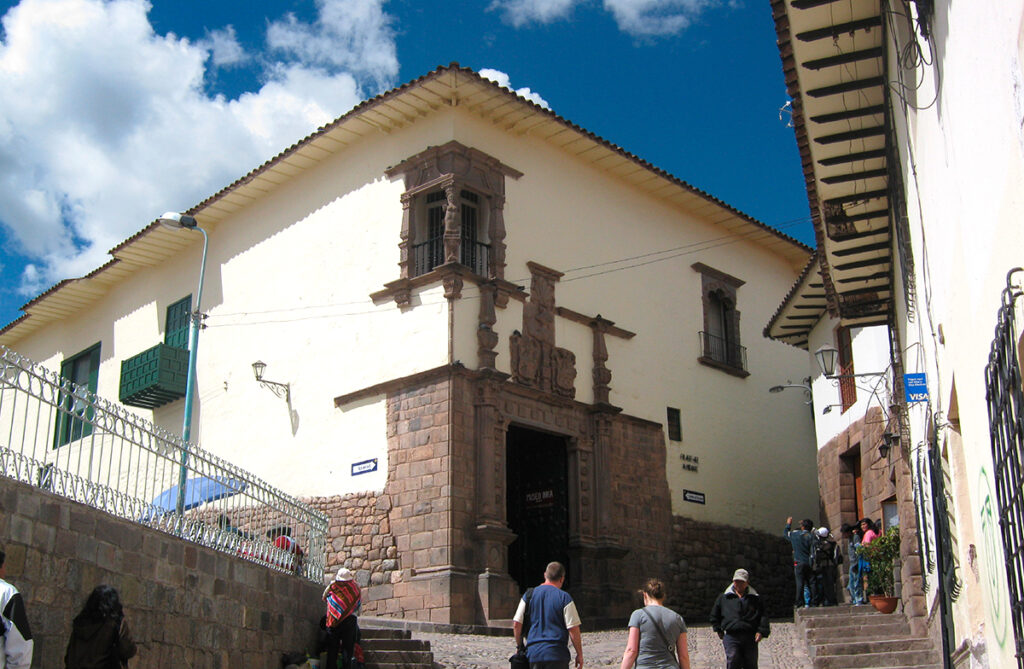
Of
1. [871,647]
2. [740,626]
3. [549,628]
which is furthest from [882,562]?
[549,628]

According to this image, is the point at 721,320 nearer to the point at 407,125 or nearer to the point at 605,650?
the point at 407,125

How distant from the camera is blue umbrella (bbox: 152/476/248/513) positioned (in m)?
9.58

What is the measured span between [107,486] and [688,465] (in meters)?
15.2

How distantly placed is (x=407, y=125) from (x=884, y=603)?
1143cm

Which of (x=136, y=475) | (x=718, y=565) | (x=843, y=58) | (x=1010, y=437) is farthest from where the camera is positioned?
(x=718, y=565)

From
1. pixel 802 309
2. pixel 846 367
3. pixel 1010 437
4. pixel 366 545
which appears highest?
pixel 802 309

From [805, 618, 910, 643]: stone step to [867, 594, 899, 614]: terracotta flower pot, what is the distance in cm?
50

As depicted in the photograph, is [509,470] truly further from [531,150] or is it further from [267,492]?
[267,492]

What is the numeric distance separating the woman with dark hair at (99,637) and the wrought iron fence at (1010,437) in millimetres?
5197

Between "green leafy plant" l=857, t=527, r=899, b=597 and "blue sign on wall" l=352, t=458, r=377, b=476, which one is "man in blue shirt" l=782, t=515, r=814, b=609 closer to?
"green leafy plant" l=857, t=527, r=899, b=597

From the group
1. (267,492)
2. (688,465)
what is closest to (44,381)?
(267,492)

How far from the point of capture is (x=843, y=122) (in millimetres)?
9914

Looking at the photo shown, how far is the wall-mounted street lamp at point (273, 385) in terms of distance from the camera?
2077cm

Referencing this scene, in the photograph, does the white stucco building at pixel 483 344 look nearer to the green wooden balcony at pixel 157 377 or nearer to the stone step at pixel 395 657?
the green wooden balcony at pixel 157 377
